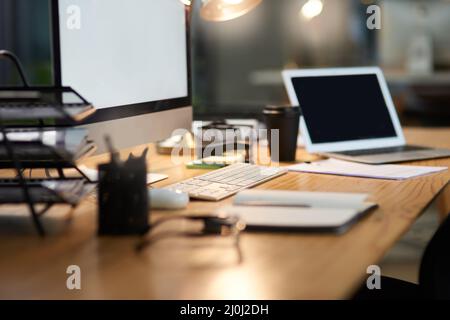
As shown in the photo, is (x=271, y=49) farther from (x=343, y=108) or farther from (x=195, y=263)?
(x=195, y=263)

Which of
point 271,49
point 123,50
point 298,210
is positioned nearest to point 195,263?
point 298,210

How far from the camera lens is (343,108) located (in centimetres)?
202

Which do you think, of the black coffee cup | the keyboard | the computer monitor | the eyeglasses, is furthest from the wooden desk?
the black coffee cup

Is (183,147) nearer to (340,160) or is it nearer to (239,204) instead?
(340,160)

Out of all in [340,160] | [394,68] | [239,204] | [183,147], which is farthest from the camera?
[394,68]

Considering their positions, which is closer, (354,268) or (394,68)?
(354,268)

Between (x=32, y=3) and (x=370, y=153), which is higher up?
(x=32, y=3)

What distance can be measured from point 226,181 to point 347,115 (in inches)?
26.2

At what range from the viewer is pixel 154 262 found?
0.93 meters

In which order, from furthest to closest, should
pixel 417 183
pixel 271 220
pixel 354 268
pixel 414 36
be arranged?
pixel 414 36
pixel 417 183
pixel 271 220
pixel 354 268

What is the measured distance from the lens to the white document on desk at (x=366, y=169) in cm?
159
